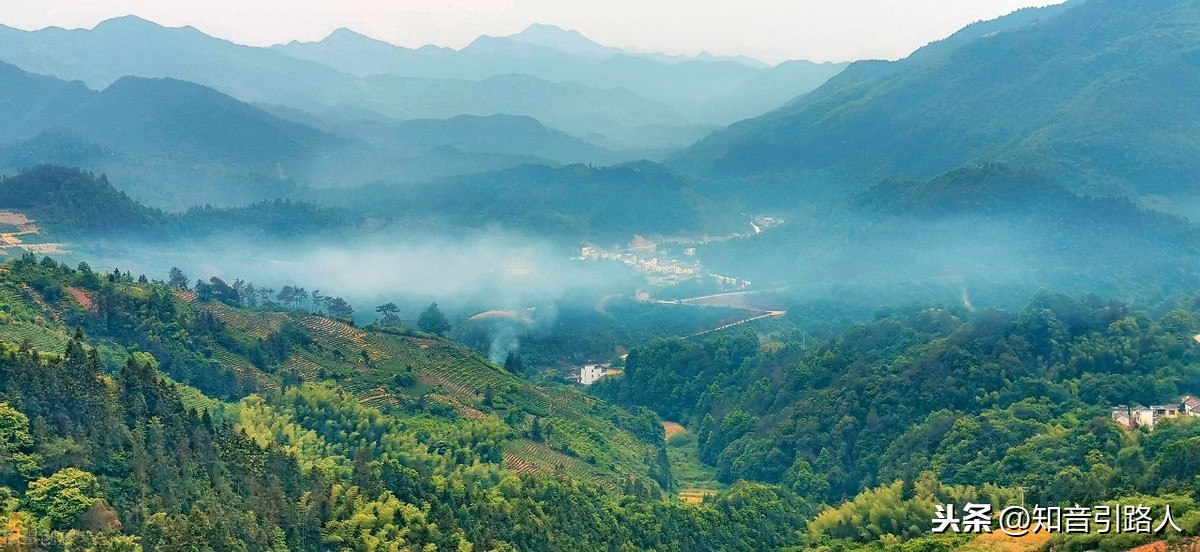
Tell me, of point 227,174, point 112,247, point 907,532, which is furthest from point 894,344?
point 227,174

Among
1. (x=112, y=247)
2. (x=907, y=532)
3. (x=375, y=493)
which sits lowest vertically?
(x=907, y=532)

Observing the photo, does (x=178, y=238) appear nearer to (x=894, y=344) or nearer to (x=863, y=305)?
(x=863, y=305)

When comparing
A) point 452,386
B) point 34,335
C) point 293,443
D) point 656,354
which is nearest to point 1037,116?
point 656,354

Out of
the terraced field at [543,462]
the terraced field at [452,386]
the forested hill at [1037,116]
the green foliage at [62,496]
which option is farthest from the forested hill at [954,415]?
the forested hill at [1037,116]

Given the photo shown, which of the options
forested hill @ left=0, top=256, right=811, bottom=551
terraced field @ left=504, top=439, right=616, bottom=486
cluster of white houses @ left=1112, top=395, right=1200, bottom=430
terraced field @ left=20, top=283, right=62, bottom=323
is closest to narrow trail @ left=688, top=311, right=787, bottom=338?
forested hill @ left=0, top=256, right=811, bottom=551

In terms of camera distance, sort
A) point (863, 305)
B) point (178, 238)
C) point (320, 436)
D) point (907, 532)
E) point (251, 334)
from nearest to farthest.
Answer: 1. point (907, 532)
2. point (320, 436)
3. point (251, 334)
4. point (863, 305)
5. point (178, 238)

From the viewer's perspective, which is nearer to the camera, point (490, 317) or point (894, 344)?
point (894, 344)

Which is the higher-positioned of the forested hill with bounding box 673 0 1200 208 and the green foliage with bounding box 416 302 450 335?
the forested hill with bounding box 673 0 1200 208

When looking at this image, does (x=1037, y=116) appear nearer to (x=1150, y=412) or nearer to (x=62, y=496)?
(x=1150, y=412)

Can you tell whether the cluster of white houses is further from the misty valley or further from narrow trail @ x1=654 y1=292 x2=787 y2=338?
narrow trail @ x1=654 y1=292 x2=787 y2=338
